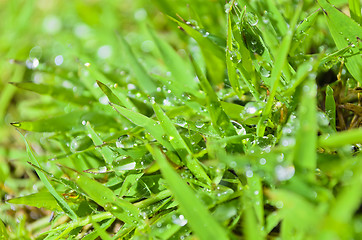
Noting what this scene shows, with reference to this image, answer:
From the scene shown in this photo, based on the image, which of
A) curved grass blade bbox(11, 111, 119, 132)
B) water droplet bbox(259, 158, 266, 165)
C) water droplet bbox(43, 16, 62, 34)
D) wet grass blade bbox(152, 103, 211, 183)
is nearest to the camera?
water droplet bbox(259, 158, 266, 165)

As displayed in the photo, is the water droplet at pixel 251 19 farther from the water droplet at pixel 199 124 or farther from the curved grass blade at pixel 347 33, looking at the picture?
the water droplet at pixel 199 124

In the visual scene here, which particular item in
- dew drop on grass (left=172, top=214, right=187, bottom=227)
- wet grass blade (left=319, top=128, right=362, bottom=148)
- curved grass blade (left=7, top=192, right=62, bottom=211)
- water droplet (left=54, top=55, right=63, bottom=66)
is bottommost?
dew drop on grass (left=172, top=214, right=187, bottom=227)

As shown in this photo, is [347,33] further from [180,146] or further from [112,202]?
[112,202]

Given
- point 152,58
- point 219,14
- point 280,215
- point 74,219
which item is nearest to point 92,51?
point 152,58

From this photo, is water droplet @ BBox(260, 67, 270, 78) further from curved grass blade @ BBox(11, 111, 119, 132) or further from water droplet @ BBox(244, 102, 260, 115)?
curved grass blade @ BBox(11, 111, 119, 132)

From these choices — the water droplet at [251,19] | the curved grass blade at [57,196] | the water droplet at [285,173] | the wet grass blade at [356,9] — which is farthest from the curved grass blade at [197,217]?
the wet grass blade at [356,9]

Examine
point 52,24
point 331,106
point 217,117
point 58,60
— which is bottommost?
point 331,106

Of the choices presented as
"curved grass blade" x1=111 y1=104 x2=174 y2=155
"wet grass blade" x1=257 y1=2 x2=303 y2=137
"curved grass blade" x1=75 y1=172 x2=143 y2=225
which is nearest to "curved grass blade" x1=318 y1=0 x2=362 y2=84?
"wet grass blade" x1=257 y1=2 x2=303 y2=137

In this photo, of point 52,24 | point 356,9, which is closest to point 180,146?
point 356,9
